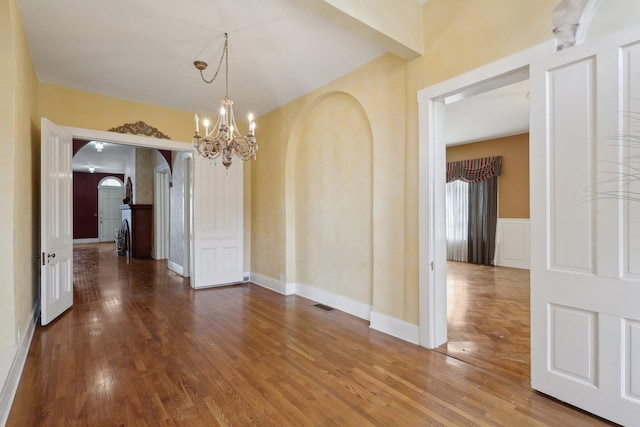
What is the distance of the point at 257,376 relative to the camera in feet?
7.91

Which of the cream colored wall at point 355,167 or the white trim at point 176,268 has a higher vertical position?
the cream colored wall at point 355,167

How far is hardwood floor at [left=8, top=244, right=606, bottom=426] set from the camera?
6.34ft

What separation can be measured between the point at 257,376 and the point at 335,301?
6.11 ft

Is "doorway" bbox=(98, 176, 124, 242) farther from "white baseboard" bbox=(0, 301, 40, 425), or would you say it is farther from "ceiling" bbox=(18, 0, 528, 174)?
"white baseboard" bbox=(0, 301, 40, 425)

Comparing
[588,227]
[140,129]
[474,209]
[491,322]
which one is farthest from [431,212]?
[474,209]

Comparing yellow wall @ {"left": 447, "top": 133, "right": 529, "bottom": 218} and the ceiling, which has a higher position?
the ceiling

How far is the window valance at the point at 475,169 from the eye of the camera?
6.99m

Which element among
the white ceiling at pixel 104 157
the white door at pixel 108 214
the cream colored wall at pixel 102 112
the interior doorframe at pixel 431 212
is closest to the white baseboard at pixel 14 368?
the cream colored wall at pixel 102 112

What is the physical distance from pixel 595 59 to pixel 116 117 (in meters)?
5.41

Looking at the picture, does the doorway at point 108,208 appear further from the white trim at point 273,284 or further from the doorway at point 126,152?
the white trim at point 273,284

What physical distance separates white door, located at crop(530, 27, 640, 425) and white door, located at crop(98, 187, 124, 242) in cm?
1511

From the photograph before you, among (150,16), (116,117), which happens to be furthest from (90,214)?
(150,16)

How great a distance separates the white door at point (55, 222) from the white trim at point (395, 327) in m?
3.67

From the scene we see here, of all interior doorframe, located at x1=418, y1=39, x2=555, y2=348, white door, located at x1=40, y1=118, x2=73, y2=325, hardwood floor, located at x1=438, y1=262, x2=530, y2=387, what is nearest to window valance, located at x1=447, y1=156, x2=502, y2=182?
hardwood floor, located at x1=438, y1=262, x2=530, y2=387
